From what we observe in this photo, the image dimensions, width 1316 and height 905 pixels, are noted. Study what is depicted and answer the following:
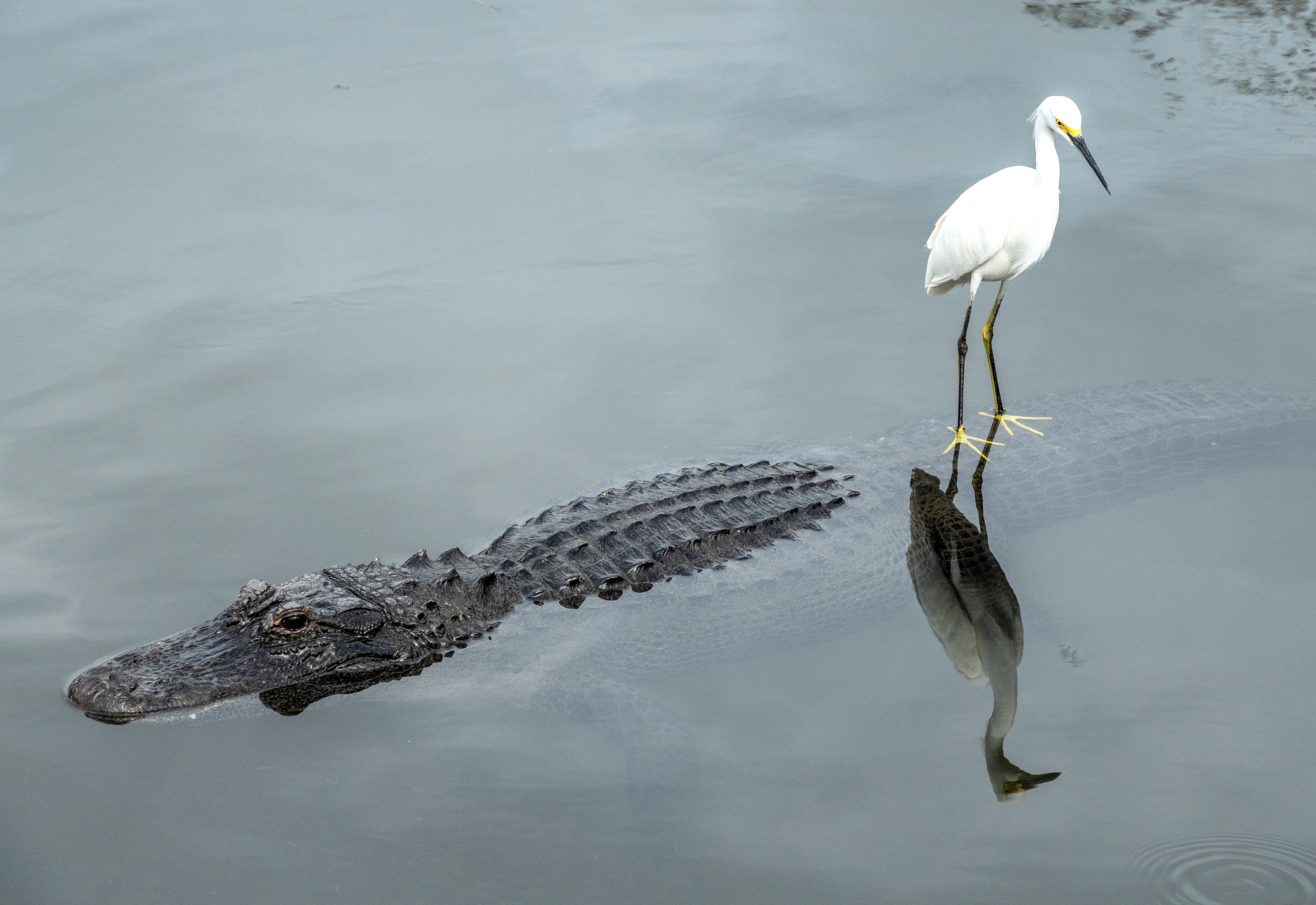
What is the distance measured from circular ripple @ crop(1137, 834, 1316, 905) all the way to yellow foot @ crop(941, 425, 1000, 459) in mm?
2488

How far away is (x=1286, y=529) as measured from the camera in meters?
5.08

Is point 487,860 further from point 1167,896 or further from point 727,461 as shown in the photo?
point 727,461

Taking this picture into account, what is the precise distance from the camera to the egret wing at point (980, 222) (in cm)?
554

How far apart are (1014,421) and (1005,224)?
3.60ft

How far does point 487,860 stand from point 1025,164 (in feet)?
22.0

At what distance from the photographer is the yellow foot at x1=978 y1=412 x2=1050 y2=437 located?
5.84m

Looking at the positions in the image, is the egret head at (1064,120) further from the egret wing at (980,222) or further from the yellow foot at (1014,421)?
the yellow foot at (1014,421)

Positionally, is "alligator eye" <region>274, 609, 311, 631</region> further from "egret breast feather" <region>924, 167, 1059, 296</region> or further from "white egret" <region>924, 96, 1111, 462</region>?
"egret breast feather" <region>924, 167, 1059, 296</region>

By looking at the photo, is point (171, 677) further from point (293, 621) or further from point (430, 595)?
point (430, 595)

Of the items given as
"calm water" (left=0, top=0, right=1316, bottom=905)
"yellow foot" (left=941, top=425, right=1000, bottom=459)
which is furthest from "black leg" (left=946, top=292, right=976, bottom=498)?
"calm water" (left=0, top=0, right=1316, bottom=905)

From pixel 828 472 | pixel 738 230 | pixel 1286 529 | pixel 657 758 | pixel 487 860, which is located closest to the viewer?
pixel 487 860

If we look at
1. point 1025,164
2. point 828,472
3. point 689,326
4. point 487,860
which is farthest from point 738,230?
point 487,860

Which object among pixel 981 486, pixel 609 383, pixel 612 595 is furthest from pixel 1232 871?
pixel 609 383

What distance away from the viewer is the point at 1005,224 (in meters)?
5.52
